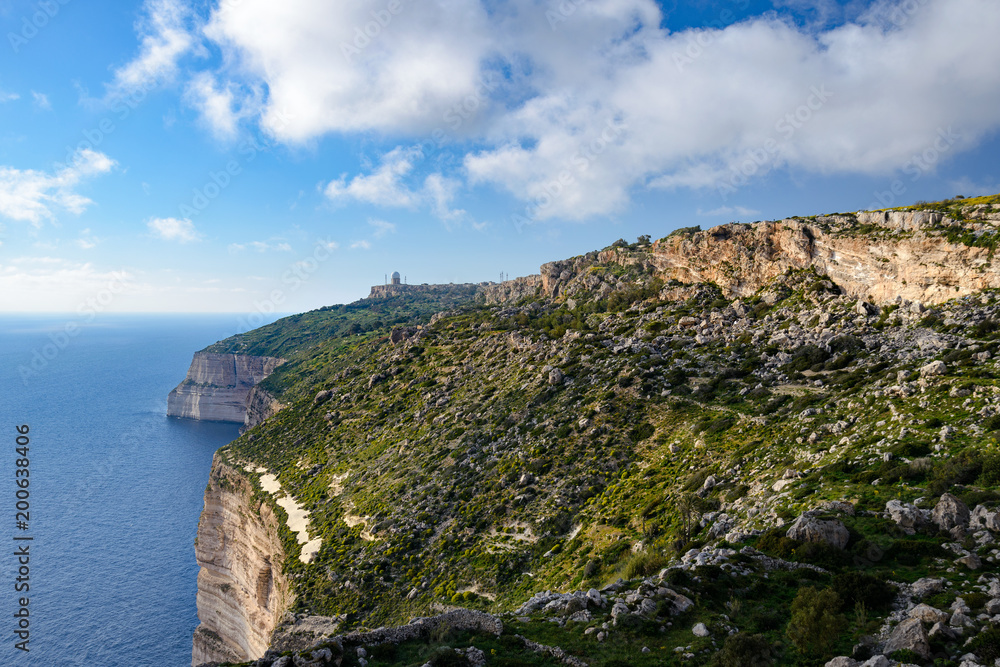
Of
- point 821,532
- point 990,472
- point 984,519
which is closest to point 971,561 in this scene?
point 984,519

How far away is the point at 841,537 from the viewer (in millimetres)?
19141

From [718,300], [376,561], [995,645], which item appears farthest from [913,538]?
[718,300]

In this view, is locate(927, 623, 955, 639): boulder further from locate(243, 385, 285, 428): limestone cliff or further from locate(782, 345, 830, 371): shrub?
locate(243, 385, 285, 428): limestone cliff

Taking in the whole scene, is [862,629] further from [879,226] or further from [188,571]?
[188,571]

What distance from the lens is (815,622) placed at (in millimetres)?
14594

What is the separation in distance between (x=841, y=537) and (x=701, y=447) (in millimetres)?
16346

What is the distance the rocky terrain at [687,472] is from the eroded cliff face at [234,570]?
1163 mm

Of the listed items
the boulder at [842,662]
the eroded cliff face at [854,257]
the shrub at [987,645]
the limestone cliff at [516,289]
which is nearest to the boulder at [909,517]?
the shrub at [987,645]

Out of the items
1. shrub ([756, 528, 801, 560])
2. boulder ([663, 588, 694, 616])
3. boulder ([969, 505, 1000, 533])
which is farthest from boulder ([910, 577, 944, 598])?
boulder ([663, 588, 694, 616])

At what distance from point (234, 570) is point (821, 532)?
67.4 metres

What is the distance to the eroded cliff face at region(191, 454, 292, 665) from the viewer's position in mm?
54531

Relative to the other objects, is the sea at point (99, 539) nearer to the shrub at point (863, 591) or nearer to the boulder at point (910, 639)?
the shrub at point (863, 591)

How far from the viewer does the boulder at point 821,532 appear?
19125 mm

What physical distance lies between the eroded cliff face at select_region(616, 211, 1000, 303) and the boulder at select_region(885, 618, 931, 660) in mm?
34348
